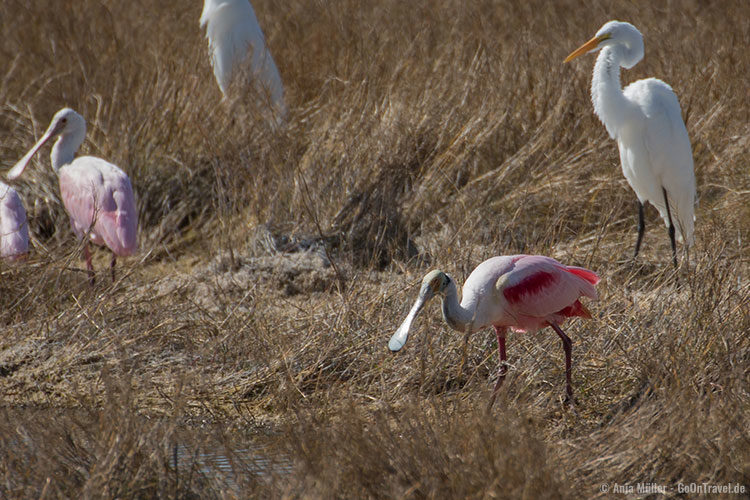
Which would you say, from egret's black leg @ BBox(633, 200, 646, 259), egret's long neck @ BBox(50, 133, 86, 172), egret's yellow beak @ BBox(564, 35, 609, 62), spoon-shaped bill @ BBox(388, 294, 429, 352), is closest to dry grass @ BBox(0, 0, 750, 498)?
egret's black leg @ BBox(633, 200, 646, 259)

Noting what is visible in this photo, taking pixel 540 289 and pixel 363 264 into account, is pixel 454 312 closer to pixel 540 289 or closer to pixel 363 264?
pixel 540 289

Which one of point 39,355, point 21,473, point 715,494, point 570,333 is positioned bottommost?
point 570,333

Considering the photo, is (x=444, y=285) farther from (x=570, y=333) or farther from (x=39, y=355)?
(x=39, y=355)

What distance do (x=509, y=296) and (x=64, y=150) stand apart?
11.4 feet

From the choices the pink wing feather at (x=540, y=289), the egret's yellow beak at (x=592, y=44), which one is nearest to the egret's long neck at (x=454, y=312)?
the pink wing feather at (x=540, y=289)

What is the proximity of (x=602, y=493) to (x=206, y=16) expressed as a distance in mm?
6467

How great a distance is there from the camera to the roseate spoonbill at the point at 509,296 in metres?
3.59

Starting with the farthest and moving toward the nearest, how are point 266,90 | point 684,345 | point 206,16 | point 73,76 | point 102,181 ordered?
point 206,16 → point 73,76 → point 266,90 → point 102,181 → point 684,345

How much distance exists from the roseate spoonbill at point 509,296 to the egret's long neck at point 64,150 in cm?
321

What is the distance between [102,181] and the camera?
5.48m

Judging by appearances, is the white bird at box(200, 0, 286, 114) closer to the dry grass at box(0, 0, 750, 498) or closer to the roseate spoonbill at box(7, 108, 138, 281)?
the dry grass at box(0, 0, 750, 498)

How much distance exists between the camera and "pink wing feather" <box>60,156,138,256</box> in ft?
17.3

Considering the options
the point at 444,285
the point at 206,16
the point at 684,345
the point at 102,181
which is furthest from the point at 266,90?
the point at 684,345

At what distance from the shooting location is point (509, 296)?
3.69 m
